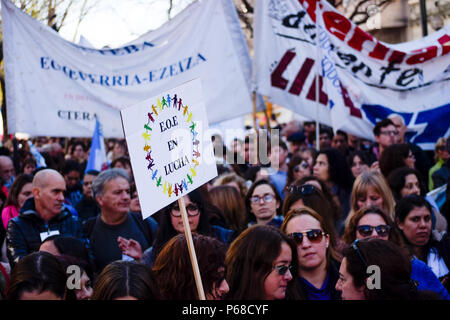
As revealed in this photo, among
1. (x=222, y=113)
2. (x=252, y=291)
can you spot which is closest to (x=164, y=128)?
(x=252, y=291)

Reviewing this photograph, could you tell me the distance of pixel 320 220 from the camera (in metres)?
4.74

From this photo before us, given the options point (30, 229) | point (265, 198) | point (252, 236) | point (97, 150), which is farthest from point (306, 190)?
point (97, 150)

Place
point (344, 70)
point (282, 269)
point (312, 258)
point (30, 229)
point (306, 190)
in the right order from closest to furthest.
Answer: point (282, 269), point (312, 258), point (30, 229), point (306, 190), point (344, 70)

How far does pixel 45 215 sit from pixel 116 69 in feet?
11.5

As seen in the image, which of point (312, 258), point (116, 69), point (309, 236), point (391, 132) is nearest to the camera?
point (312, 258)

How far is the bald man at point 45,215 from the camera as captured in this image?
557cm

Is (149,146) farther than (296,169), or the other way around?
(296,169)

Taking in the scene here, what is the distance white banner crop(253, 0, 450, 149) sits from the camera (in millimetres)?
9070

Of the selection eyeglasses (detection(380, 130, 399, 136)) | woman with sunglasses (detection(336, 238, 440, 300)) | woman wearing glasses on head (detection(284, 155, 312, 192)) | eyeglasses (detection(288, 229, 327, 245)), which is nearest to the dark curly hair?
woman with sunglasses (detection(336, 238, 440, 300))

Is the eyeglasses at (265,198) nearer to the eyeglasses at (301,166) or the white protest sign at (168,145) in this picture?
the eyeglasses at (301,166)

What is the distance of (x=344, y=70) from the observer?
9156 millimetres

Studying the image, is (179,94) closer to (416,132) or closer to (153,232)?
(153,232)

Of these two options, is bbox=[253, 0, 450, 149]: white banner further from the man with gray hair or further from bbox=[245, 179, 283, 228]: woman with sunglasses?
the man with gray hair

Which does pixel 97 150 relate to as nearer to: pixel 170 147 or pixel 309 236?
pixel 309 236
